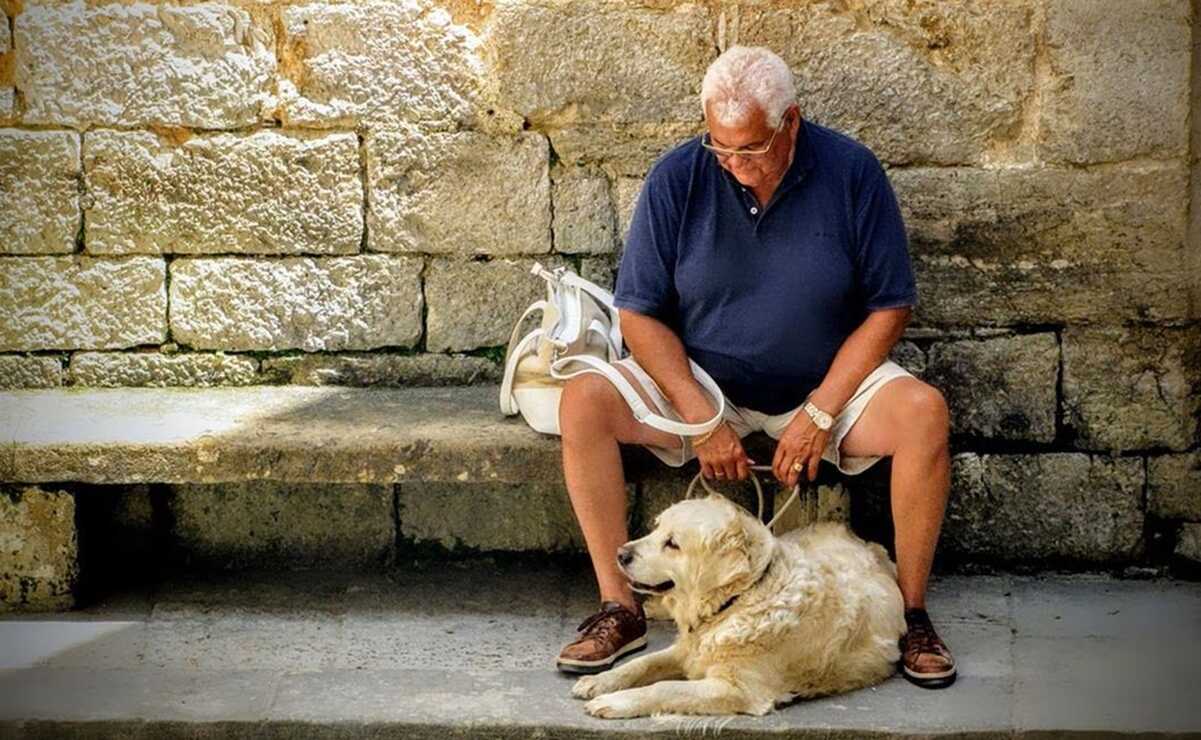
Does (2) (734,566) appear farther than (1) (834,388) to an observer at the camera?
No

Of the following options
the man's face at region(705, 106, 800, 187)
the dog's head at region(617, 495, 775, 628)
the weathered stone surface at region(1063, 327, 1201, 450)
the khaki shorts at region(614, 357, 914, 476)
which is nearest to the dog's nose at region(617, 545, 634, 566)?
the dog's head at region(617, 495, 775, 628)

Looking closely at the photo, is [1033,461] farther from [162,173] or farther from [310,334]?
[162,173]

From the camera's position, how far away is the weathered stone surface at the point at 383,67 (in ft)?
17.7

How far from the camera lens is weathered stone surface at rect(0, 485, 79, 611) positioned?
4996mm

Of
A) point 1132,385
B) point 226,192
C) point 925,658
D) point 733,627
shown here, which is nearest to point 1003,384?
point 1132,385

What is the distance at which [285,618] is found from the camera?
16.4 ft

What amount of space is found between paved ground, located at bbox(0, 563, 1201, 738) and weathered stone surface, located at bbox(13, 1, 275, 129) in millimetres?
1591

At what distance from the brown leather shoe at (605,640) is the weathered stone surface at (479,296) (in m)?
1.23

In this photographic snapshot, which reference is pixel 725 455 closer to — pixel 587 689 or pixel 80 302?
pixel 587 689

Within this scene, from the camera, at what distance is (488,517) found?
5.57 meters

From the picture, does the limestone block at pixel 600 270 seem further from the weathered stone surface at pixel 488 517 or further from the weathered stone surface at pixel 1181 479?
the weathered stone surface at pixel 1181 479

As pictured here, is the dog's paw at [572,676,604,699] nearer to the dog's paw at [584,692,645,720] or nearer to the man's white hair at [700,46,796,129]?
the dog's paw at [584,692,645,720]

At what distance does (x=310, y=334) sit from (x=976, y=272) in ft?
7.28

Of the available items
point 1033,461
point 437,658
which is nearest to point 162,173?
point 437,658
